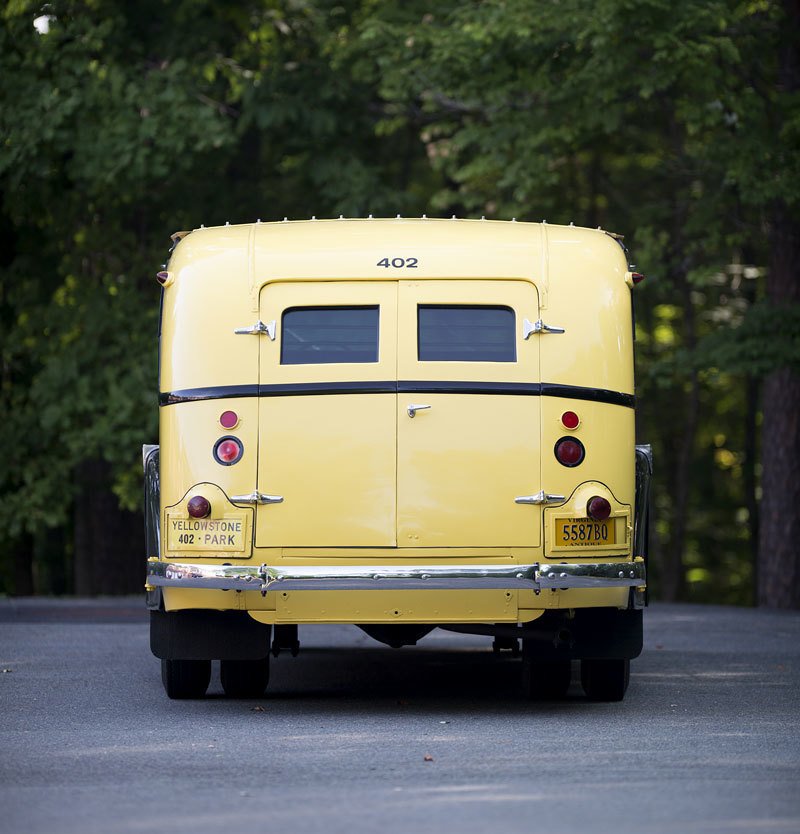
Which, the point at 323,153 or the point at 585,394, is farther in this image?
the point at 323,153

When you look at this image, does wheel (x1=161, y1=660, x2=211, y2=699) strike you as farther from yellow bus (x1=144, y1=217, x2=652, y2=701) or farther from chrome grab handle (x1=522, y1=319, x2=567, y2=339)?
chrome grab handle (x1=522, y1=319, x2=567, y2=339)

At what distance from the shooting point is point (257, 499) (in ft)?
29.4

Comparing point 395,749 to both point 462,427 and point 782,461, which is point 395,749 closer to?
point 462,427

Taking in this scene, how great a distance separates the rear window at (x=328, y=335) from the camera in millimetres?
9133

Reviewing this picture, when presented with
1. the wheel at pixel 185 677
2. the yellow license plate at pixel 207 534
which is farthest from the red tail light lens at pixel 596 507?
the wheel at pixel 185 677

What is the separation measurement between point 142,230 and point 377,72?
168 inches

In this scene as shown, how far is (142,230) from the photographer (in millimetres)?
22984

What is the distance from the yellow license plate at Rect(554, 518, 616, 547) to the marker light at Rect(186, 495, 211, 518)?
6.18 feet

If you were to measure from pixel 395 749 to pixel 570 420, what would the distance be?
2.19 metres

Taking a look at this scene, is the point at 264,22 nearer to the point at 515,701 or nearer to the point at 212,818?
the point at 515,701

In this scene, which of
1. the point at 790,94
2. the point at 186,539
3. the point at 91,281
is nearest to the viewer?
the point at 186,539

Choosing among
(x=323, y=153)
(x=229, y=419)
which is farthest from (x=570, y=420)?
(x=323, y=153)

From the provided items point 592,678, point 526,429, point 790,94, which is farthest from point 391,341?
point 790,94

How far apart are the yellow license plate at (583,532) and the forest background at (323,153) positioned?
348 inches
